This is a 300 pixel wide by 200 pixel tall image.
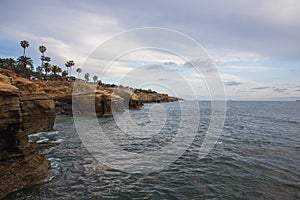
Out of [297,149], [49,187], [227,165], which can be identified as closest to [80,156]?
[49,187]

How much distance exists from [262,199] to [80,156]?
12654 mm

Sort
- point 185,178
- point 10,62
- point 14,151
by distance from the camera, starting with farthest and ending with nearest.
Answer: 1. point 10,62
2. point 185,178
3. point 14,151

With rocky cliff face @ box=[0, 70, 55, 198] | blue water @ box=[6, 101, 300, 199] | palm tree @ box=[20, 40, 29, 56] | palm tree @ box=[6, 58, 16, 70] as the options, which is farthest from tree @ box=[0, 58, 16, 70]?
rocky cliff face @ box=[0, 70, 55, 198]

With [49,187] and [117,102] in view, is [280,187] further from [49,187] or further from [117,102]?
[117,102]

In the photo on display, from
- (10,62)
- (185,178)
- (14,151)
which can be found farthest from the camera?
(10,62)

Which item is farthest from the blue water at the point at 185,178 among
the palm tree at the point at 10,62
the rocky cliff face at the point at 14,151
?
the palm tree at the point at 10,62

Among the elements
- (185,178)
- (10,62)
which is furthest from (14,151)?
(10,62)

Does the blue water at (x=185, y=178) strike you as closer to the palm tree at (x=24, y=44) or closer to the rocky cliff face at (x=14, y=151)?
the rocky cliff face at (x=14, y=151)

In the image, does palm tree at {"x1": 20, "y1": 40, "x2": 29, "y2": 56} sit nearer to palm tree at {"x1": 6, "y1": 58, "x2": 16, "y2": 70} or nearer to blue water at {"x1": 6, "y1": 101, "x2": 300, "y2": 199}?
palm tree at {"x1": 6, "y1": 58, "x2": 16, "y2": 70}

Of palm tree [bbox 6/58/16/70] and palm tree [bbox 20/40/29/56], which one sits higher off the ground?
palm tree [bbox 20/40/29/56]

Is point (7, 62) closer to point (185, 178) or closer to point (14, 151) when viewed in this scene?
point (14, 151)

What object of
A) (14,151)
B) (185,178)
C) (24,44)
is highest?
(24,44)

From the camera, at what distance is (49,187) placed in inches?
401

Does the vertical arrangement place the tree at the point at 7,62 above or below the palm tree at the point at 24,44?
below
